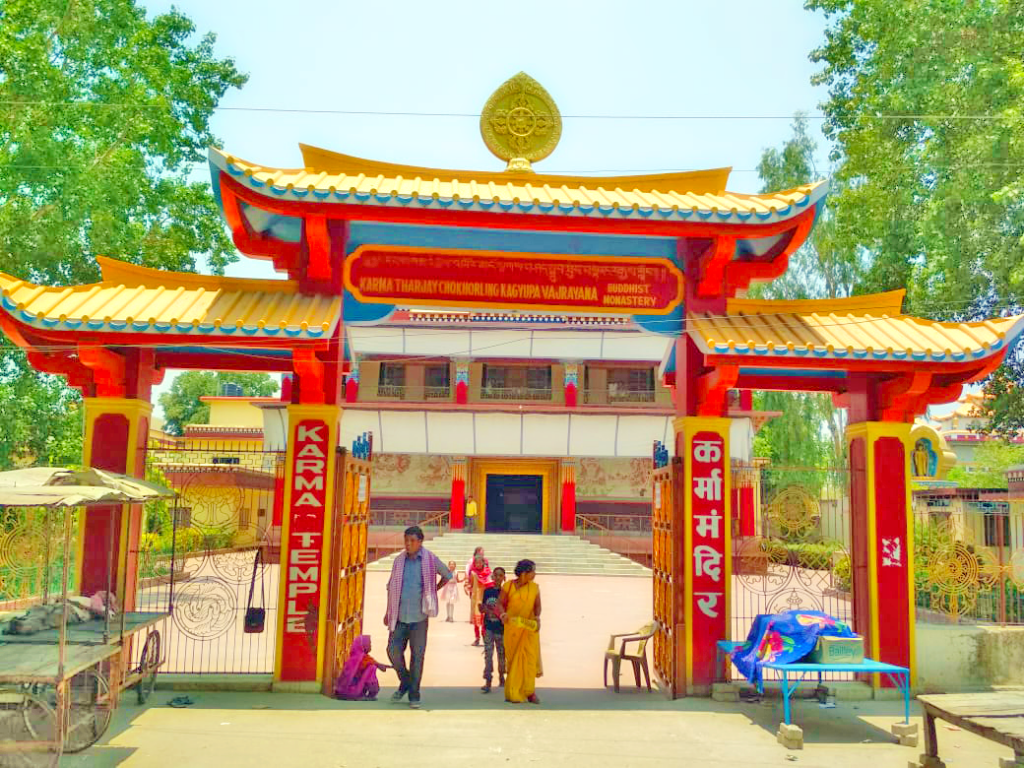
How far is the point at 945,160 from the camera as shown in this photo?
661 inches

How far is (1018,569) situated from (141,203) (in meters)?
16.6

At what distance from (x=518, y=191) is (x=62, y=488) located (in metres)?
5.52

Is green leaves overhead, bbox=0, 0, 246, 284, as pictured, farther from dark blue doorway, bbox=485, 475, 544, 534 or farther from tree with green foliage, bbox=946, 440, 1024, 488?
tree with green foliage, bbox=946, 440, 1024, 488

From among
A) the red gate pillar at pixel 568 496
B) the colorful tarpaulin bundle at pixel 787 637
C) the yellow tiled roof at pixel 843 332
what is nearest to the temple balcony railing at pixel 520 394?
the red gate pillar at pixel 568 496

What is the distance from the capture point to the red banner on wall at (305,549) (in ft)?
29.5

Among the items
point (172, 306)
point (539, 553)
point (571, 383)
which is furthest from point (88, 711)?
point (571, 383)

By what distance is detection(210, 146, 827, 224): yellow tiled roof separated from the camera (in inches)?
350

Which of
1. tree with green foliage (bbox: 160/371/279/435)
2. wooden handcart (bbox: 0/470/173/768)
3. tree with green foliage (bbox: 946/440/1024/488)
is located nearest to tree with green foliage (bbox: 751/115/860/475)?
tree with green foliage (bbox: 946/440/1024/488)

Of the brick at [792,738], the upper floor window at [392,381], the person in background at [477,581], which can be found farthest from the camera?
the upper floor window at [392,381]

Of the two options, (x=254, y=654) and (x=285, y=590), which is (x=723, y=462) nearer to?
(x=285, y=590)

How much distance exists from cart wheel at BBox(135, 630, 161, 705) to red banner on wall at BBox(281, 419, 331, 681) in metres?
1.22

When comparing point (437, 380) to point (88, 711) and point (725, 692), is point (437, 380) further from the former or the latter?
point (88, 711)

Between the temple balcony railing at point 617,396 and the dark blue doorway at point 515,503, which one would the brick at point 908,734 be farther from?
the dark blue doorway at point 515,503

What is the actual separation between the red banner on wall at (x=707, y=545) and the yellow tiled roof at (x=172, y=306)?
13.5 ft
